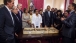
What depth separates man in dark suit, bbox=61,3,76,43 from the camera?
117 inches

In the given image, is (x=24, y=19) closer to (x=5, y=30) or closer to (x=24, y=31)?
(x=24, y=31)

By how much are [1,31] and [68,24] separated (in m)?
1.53

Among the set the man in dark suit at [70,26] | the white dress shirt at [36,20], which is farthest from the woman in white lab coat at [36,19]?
the man in dark suit at [70,26]

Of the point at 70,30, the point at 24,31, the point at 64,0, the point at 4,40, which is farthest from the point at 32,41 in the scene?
the point at 64,0

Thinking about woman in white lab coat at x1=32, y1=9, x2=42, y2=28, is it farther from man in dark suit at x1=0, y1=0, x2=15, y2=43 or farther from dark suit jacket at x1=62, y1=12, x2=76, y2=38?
man in dark suit at x1=0, y1=0, x2=15, y2=43

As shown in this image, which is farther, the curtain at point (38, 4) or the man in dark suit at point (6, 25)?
the curtain at point (38, 4)

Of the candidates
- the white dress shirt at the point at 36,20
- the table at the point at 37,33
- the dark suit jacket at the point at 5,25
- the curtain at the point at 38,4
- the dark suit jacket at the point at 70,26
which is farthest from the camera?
the curtain at the point at 38,4

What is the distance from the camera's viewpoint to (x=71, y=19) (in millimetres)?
2982

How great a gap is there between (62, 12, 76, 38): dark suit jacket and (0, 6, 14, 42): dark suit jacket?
1306 millimetres

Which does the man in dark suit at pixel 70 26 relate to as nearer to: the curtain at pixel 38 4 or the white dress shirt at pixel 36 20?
the white dress shirt at pixel 36 20

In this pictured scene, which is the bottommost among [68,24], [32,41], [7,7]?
[32,41]

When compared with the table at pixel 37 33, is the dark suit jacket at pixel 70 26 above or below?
above

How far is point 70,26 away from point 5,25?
1.50 m

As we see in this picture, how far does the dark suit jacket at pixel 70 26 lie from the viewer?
298 cm
